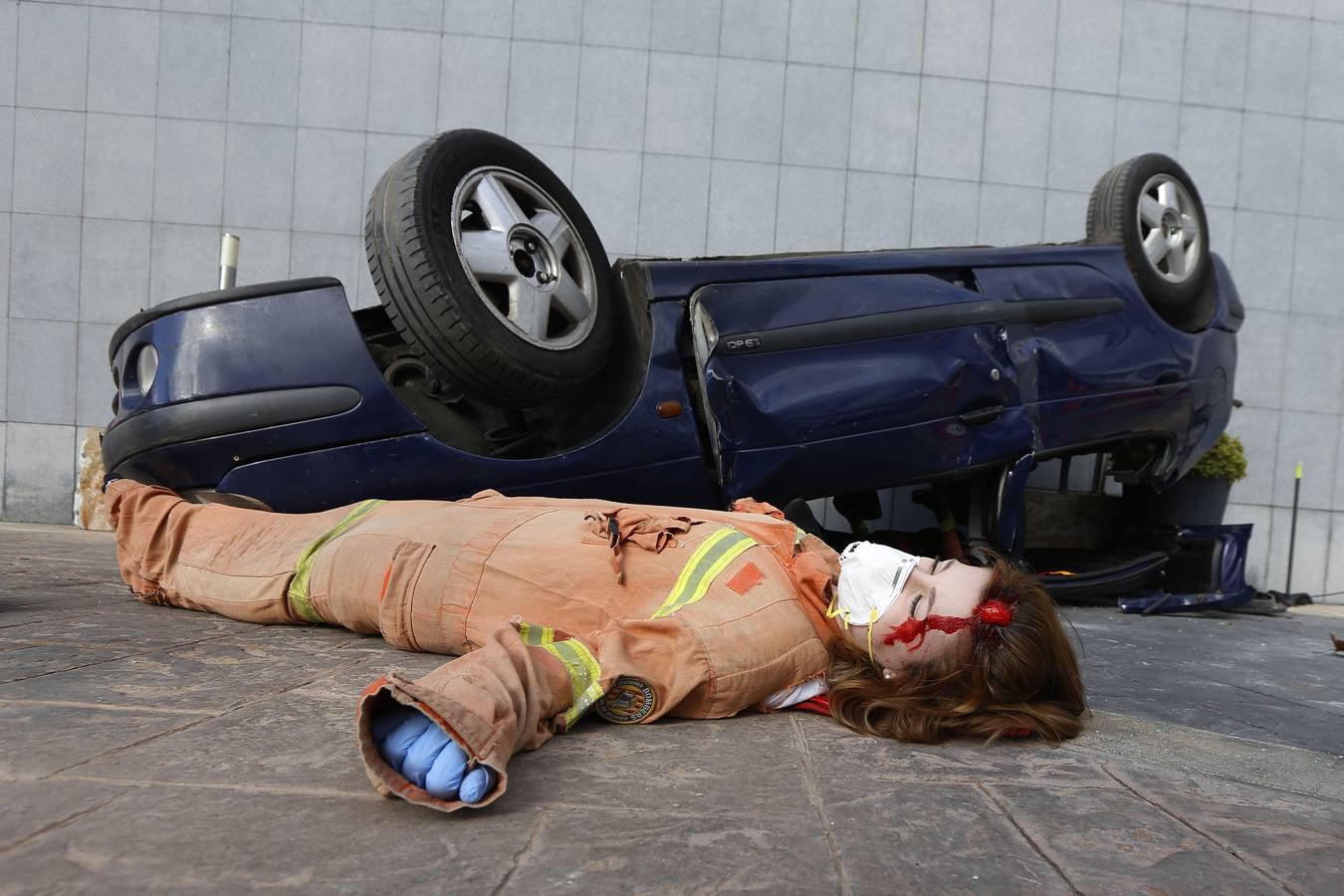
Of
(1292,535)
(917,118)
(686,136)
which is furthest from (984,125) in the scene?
(1292,535)

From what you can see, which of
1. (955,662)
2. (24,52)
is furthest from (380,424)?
(24,52)

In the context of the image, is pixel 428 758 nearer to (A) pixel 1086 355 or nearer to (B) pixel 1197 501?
(A) pixel 1086 355

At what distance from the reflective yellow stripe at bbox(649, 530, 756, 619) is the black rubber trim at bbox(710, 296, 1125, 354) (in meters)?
1.68

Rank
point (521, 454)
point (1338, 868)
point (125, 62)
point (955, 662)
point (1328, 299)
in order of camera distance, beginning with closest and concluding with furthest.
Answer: point (1338, 868), point (955, 662), point (521, 454), point (125, 62), point (1328, 299)

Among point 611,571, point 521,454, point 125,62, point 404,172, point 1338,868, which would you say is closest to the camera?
point 1338,868

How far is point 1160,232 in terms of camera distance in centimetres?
472

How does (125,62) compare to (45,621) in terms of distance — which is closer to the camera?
(45,621)

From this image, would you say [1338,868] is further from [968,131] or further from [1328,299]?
[1328,299]

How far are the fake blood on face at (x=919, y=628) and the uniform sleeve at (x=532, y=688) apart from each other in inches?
18.3

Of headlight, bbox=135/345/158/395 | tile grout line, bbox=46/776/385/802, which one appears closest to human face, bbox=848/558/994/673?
tile grout line, bbox=46/776/385/802

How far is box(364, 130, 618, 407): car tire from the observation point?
3174 mm

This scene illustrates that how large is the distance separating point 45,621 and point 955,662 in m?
2.53

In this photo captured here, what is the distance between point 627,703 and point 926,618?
2.27 ft

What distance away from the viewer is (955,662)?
6.51 ft
